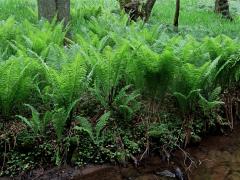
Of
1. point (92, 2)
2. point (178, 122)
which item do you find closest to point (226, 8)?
point (92, 2)

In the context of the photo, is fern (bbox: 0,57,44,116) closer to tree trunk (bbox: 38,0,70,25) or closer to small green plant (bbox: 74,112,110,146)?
small green plant (bbox: 74,112,110,146)

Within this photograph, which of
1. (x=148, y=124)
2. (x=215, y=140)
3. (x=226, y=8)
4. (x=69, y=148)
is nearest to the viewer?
(x=69, y=148)

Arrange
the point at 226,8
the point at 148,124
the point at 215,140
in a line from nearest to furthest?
the point at 148,124, the point at 215,140, the point at 226,8

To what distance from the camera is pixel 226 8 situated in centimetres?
1178

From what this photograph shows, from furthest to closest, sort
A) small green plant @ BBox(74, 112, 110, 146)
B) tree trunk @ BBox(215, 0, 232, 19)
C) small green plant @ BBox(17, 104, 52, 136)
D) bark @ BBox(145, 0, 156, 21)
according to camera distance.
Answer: tree trunk @ BBox(215, 0, 232, 19) < bark @ BBox(145, 0, 156, 21) < small green plant @ BBox(74, 112, 110, 146) < small green plant @ BBox(17, 104, 52, 136)

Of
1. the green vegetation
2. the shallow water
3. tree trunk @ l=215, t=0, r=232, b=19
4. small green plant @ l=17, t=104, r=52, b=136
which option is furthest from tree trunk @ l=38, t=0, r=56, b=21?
tree trunk @ l=215, t=0, r=232, b=19

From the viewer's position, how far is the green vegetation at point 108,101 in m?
4.11

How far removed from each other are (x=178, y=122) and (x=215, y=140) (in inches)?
21.6

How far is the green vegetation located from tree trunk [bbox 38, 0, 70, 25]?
2.10 meters

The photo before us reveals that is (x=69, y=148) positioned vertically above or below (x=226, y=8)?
below

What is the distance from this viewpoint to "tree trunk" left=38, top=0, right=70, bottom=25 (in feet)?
25.2

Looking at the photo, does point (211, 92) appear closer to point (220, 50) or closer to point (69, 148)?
point (220, 50)

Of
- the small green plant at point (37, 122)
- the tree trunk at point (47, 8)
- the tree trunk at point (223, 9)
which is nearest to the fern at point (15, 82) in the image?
the small green plant at point (37, 122)

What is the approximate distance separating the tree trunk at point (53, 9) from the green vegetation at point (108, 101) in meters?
2.10
